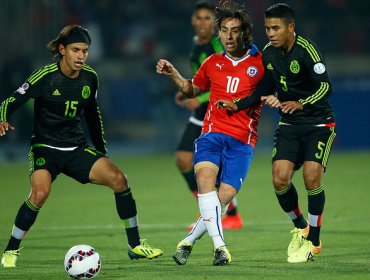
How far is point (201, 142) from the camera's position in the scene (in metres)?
8.22

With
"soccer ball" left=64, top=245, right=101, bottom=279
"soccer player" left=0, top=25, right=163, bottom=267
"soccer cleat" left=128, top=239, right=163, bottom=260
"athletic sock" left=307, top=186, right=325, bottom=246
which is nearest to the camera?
"soccer ball" left=64, top=245, right=101, bottom=279

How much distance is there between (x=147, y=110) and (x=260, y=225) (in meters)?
14.9

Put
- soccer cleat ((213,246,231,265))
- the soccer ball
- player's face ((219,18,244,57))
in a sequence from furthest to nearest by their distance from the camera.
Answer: player's face ((219,18,244,57))
soccer cleat ((213,246,231,265))
the soccer ball

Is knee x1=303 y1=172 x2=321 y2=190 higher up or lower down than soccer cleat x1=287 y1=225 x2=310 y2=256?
higher up

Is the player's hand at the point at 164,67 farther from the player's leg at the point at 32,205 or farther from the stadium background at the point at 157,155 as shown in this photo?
the stadium background at the point at 157,155

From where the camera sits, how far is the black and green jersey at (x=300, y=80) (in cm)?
802

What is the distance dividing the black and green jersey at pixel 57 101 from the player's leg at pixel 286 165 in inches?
71.9

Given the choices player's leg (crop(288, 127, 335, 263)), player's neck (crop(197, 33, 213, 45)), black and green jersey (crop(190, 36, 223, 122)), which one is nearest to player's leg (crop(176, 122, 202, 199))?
black and green jersey (crop(190, 36, 223, 122))

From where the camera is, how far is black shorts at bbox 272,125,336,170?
26.9ft

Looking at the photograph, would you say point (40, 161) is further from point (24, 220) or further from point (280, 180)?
point (280, 180)

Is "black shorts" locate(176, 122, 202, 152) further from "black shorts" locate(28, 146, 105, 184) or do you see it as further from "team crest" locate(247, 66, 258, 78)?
"team crest" locate(247, 66, 258, 78)

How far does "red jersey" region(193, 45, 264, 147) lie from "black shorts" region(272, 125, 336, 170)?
0.90ft

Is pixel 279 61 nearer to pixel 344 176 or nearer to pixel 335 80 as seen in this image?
pixel 344 176

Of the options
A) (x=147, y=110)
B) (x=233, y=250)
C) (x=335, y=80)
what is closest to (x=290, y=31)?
(x=233, y=250)
